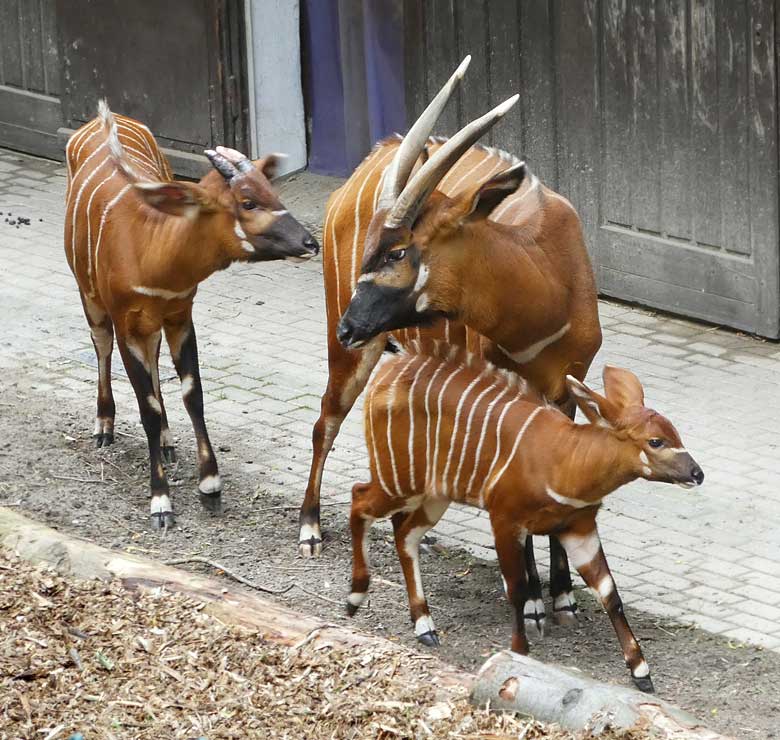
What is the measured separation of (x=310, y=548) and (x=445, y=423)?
1.33m

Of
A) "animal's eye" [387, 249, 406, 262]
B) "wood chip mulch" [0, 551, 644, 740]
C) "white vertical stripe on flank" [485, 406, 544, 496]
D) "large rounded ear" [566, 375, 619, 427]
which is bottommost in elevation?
"wood chip mulch" [0, 551, 644, 740]

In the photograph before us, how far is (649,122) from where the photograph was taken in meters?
9.09

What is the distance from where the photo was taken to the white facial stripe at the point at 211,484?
23.2 ft

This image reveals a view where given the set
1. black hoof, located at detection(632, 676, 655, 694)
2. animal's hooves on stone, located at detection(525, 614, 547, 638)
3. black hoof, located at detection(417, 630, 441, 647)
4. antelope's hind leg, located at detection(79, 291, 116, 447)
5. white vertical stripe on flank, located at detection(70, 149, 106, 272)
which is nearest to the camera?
black hoof, located at detection(632, 676, 655, 694)

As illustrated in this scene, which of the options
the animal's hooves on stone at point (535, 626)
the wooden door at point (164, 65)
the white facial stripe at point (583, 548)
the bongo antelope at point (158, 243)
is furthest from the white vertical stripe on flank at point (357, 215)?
the wooden door at point (164, 65)

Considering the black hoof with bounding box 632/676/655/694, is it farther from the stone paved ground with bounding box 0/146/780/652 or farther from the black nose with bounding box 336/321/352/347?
the black nose with bounding box 336/321/352/347

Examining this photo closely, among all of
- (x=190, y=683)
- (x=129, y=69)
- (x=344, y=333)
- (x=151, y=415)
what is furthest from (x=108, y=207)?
(x=129, y=69)

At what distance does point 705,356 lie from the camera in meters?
8.76

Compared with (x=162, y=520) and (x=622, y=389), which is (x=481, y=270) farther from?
(x=162, y=520)

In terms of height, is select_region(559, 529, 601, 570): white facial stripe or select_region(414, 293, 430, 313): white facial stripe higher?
select_region(414, 293, 430, 313): white facial stripe

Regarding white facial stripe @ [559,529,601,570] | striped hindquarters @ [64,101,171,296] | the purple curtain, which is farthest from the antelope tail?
the purple curtain

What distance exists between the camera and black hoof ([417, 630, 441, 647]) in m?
5.86

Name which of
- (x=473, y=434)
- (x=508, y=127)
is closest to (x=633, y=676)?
(x=473, y=434)

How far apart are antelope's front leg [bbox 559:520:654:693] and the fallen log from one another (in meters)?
0.50
